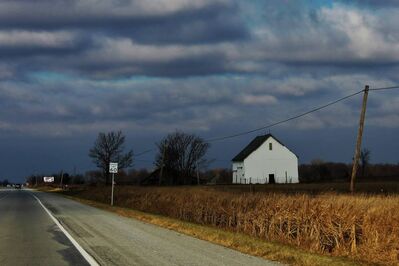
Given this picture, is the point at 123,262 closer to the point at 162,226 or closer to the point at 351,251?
the point at 351,251

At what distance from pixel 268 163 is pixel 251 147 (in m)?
5.33

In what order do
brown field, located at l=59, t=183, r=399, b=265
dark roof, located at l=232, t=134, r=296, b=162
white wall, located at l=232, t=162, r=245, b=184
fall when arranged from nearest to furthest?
brown field, located at l=59, t=183, r=399, b=265 < dark roof, located at l=232, t=134, r=296, b=162 < white wall, located at l=232, t=162, r=245, b=184

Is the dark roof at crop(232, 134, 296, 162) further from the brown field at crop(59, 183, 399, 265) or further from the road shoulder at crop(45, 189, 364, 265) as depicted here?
the road shoulder at crop(45, 189, 364, 265)

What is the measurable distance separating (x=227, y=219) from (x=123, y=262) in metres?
15.4

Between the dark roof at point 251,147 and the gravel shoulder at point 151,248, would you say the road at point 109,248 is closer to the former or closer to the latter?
the gravel shoulder at point 151,248

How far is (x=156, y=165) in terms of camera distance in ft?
397

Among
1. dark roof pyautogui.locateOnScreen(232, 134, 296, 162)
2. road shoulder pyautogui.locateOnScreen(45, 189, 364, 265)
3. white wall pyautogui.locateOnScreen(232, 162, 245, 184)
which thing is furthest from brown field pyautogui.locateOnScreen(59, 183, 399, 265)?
white wall pyautogui.locateOnScreen(232, 162, 245, 184)

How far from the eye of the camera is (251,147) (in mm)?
109938

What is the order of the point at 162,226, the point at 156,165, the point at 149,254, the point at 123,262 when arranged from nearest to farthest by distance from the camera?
the point at 123,262, the point at 149,254, the point at 162,226, the point at 156,165

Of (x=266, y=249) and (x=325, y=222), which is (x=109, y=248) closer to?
(x=266, y=249)

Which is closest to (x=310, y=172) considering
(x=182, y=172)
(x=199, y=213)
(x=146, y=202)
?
(x=182, y=172)

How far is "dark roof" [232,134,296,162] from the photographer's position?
106938 millimetres

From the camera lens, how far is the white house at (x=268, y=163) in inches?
4139

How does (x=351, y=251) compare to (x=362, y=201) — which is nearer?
(x=351, y=251)
